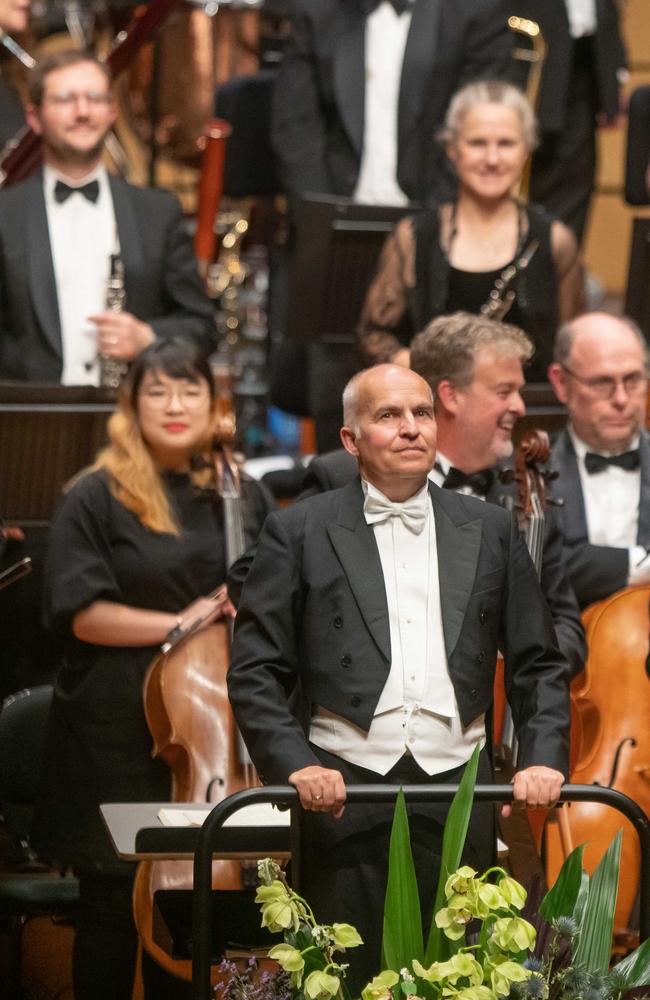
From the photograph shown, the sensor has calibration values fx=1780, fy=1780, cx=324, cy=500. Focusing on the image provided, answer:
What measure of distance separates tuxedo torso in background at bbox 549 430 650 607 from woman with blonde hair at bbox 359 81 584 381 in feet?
1.89

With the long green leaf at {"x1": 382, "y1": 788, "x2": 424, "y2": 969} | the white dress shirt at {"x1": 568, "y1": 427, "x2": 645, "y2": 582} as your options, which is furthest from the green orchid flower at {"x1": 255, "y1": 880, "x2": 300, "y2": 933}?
the white dress shirt at {"x1": 568, "y1": 427, "x2": 645, "y2": 582}

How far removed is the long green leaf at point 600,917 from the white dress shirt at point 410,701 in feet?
1.23

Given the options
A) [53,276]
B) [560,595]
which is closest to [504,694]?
[560,595]

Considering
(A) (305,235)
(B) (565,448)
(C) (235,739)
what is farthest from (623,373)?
(C) (235,739)

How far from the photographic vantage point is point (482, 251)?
4.57 m

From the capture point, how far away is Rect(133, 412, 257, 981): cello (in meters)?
3.25

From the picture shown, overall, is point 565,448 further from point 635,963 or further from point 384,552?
point 635,963

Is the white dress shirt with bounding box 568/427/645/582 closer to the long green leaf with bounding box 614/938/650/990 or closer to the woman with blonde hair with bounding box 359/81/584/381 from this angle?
the woman with blonde hair with bounding box 359/81/584/381

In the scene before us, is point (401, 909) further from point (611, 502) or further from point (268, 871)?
point (611, 502)

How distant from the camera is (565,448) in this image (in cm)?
405

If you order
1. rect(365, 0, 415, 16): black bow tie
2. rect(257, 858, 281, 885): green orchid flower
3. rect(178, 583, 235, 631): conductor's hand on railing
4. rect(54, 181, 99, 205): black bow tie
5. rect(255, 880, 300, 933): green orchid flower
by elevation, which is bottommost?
rect(255, 880, 300, 933): green orchid flower

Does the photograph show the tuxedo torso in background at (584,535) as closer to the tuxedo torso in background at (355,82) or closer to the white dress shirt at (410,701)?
the white dress shirt at (410,701)

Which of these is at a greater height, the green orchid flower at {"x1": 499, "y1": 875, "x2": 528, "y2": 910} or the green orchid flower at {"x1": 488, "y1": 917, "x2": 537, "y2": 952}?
the green orchid flower at {"x1": 499, "y1": 875, "x2": 528, "y2": 910}

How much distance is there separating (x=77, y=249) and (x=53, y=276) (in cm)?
10
